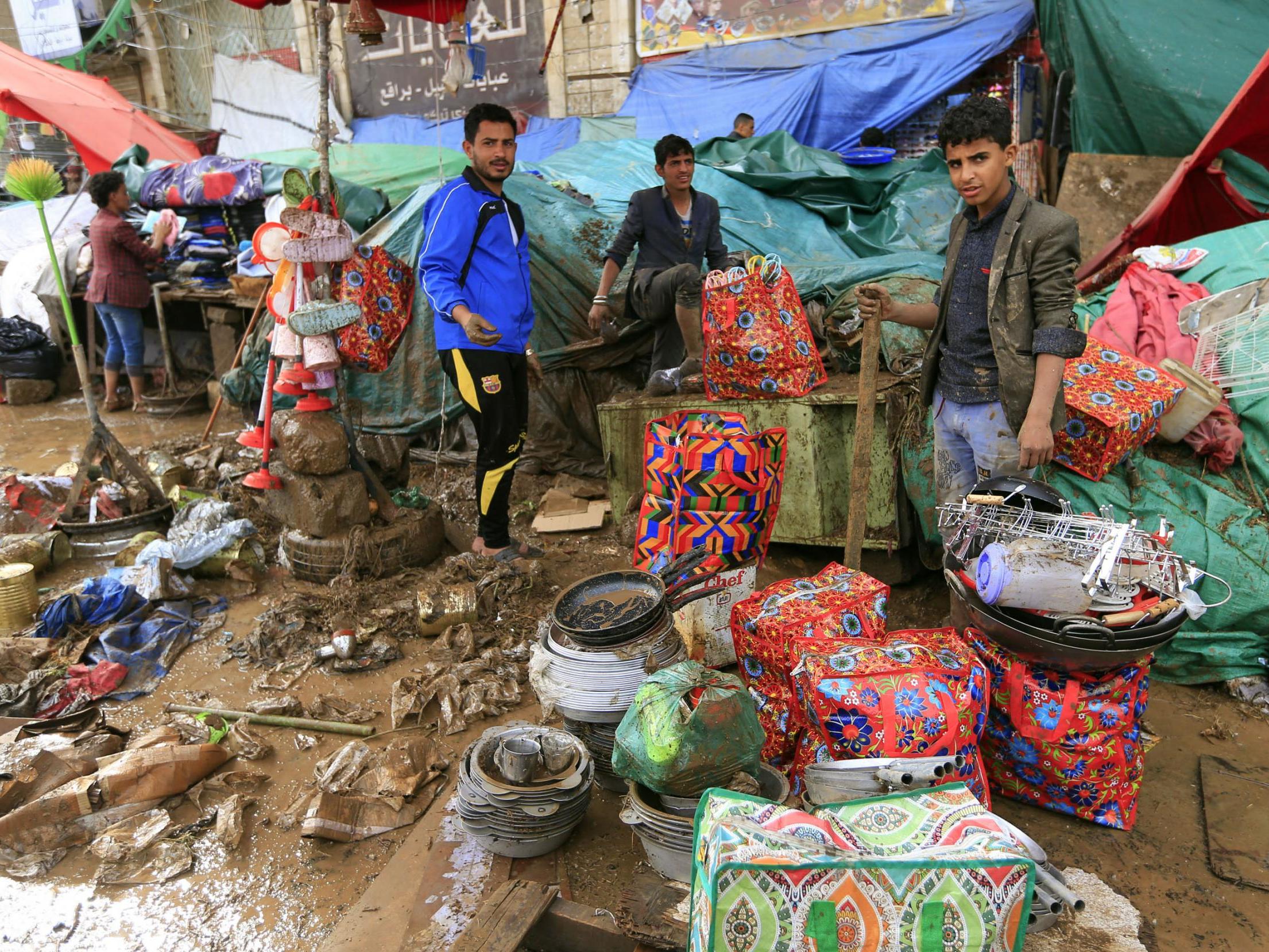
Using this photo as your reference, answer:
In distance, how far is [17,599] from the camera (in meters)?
4.20

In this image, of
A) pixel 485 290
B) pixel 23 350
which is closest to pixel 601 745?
pixel 485 290

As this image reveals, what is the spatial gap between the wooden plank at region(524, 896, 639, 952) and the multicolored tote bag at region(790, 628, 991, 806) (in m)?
0.72

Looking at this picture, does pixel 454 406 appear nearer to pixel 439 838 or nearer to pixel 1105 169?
pixel 439 838

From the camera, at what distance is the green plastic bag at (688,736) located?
2.10 metres

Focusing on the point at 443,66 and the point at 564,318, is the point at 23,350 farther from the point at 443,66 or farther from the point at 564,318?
the point at 443,66

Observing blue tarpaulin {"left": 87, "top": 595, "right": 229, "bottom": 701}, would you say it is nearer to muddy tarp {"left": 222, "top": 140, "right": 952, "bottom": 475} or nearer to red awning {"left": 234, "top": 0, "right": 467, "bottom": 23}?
muddy tarp {"left": 222, "top": 140, "right": 952, "bottom": 475}

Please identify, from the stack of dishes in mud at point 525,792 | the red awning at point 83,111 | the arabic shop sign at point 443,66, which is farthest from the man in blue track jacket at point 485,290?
the arabic shop sign at point 443,66

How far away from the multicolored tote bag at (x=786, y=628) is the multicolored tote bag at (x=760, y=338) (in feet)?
5.01

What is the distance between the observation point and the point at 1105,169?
21.5 ft

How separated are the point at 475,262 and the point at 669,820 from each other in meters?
2.78

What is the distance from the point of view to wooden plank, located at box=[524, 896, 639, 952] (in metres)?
2.11

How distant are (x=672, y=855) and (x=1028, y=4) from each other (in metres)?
9.19

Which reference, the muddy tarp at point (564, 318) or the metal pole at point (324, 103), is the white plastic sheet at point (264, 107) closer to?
the muddy tarp at point (564, 318)

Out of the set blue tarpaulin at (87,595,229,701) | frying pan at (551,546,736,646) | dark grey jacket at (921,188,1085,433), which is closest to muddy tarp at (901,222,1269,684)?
dark grey jacket at (921,188,1085,433)
